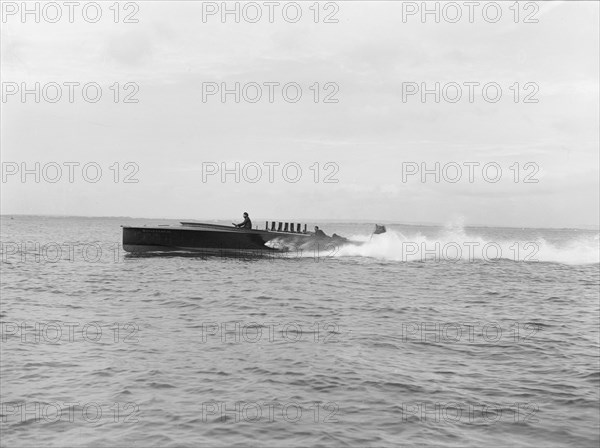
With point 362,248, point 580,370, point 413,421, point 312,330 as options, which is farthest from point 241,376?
point 362,248

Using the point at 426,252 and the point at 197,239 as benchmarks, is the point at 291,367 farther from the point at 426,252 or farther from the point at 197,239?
the point at 426,252

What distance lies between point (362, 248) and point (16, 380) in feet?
116

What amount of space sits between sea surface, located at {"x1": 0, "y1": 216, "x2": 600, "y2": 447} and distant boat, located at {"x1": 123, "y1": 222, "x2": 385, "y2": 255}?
11618mm

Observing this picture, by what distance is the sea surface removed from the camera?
734 centimetres

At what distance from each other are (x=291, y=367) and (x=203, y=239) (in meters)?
24.3

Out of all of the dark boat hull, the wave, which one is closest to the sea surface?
the dark boat hull

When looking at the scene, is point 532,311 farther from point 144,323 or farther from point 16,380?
point 16,380

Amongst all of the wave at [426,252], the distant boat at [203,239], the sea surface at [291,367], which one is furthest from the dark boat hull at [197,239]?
the sea surface at [291,367]

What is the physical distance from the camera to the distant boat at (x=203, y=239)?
3366 centimetres

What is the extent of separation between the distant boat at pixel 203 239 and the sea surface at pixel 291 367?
11618mm

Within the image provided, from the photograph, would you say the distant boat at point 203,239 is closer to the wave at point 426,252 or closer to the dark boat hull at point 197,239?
the dark boat hull at point 197,239

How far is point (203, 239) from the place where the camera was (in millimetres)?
33750

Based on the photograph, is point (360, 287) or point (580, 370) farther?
point (360, 287)

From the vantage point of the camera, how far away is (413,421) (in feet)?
25.4
